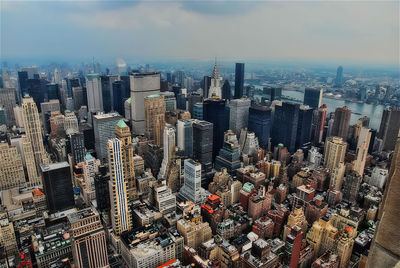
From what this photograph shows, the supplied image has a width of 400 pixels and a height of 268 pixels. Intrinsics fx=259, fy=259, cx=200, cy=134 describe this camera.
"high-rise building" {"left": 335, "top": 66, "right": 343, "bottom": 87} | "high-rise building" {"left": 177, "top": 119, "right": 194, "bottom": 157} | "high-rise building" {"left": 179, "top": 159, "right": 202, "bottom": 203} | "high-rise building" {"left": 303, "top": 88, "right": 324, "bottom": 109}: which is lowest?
"high-rise building" {"left": 179, "top": 159, "right": 202, "bottom": 203}

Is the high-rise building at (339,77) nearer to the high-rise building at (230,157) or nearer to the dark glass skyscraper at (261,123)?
the dark glass skyscraper at (261,123)

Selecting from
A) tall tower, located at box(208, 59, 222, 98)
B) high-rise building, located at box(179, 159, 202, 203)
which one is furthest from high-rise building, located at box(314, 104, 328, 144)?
high-rise building, located at box(179, 159, 202, 203)

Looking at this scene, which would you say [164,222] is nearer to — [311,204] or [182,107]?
[311,204]

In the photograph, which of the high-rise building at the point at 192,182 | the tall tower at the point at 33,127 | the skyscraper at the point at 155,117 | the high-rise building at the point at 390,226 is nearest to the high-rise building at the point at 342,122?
the high-rise building at the point at 192,182

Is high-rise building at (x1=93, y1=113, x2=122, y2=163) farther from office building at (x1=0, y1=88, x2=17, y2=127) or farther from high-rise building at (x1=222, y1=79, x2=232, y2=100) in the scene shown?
high-rise building at (x1=222, y1=79, x2=232, y2=100)

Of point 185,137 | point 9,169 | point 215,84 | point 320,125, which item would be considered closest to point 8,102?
point 9,169

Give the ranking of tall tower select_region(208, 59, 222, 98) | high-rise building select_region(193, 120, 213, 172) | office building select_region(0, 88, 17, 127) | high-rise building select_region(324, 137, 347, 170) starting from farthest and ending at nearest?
tall tower select_region(208, 59, 222, 98)
office building select_region(0, 88, 17, 127)
high-rise building select_region(193, 120, 213, 172)
high-rise building select_region(324, 137, 347, 170)
